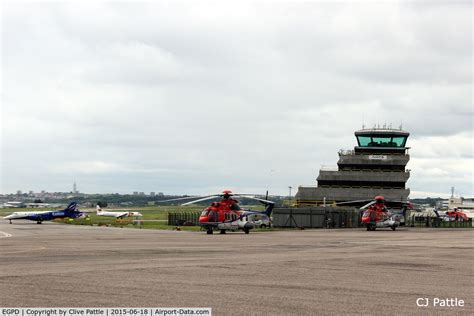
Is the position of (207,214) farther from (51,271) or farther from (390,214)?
(51,271)

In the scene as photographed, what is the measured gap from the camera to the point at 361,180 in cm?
10312

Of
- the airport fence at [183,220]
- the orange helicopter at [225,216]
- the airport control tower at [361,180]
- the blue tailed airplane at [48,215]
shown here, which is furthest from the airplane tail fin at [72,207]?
the orange helicopter at [225,216]

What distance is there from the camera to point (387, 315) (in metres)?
15.2

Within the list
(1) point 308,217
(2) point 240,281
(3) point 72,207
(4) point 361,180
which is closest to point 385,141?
(4) point 361,180

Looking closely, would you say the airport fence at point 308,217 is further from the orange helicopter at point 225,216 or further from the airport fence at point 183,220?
the orange helicopter at point 225,216

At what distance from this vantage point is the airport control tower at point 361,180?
332ft

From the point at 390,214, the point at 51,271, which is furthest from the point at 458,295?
the point at 390,214

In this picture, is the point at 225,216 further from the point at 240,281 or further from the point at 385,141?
the point at 385,141

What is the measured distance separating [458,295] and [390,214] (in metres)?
58.2

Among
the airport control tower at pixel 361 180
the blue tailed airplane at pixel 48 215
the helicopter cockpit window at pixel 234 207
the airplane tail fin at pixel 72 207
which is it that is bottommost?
the blue tailed airplane at pixel 48 215

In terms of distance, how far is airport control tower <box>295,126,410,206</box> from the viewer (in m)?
101

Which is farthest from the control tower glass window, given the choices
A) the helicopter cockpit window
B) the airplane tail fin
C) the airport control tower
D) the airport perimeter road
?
the airport perimeter road

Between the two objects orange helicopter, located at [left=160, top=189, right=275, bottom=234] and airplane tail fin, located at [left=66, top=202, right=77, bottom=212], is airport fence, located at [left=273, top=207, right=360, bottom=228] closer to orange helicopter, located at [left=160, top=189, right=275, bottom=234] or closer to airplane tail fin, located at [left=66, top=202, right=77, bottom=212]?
orange helicopter, located at [left=160, top=189, right=275, bottom=234]

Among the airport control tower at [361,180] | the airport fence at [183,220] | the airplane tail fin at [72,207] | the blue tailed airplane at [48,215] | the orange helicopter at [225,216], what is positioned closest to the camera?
the orange helicopter at [225,216]
